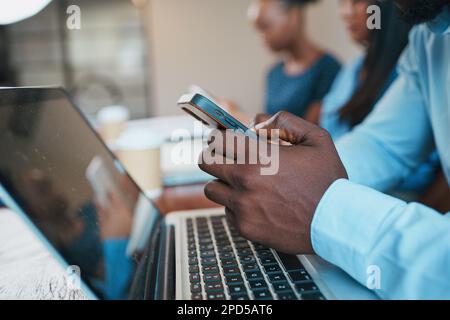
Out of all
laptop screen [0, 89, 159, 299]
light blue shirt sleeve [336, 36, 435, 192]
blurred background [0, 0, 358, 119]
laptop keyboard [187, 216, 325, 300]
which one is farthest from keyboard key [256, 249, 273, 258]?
blurred background [0, 0, 358, 119]

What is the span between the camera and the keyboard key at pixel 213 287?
0.31 m

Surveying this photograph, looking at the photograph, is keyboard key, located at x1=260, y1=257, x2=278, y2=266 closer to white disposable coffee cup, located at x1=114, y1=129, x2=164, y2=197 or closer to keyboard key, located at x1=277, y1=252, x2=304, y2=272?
keyboard key, located at x1=277, y1=252, x2=304, y2=272

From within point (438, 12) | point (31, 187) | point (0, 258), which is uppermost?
point (438, 12)

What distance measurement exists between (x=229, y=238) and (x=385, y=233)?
0.16 metres

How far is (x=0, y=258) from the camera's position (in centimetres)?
45

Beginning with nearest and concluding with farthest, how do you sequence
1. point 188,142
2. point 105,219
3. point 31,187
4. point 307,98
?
point 31,187 < point 105,219 < point 188,142 < point 307,98

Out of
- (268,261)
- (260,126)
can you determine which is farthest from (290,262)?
(260,126)

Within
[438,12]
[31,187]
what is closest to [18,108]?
[31,187]

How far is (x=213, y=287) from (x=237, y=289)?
18mm

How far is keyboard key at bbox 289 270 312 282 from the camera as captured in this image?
1.06ft

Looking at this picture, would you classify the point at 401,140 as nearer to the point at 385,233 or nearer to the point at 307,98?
the point at 385,233

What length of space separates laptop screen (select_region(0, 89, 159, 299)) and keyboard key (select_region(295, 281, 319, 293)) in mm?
118

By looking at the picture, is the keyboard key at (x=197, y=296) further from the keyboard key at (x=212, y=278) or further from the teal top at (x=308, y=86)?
the teal top at (x=308, y=86)

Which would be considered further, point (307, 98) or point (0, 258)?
point (307, 98)
